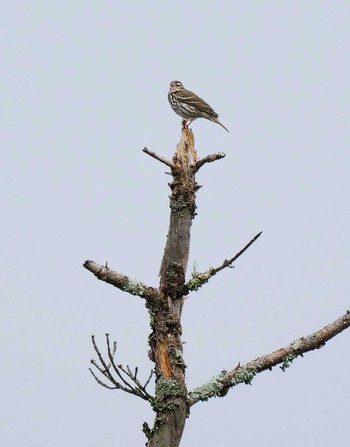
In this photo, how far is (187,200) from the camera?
631cm

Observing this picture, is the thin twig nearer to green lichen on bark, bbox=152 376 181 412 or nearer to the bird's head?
green lichen on bark, bbox=152 376 181 412

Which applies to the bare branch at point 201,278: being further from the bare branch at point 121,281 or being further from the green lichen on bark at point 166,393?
the green lichen on bark at point 166,393

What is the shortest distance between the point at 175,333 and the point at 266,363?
69 cm

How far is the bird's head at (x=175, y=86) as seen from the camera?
12.9 m

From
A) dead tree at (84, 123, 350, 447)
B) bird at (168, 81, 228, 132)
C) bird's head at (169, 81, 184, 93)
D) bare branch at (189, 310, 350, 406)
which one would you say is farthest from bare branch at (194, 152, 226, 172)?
bird's head at (169, 81, 184, 93)

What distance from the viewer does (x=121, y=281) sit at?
19.8 ft

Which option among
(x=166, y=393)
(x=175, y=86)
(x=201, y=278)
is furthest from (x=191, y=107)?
(x=166, y=393)

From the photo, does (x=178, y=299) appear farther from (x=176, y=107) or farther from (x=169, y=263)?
(x=176, y=107)

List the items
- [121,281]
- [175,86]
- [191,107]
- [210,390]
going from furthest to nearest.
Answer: [175,86], [191,107], [210,390], [121,281]

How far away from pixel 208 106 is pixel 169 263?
6.01 m

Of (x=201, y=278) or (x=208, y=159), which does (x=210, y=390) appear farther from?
(x=208, y=159)

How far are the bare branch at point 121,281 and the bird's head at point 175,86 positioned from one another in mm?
7116

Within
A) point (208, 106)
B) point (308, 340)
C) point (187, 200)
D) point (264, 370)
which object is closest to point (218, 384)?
point (264, 370)

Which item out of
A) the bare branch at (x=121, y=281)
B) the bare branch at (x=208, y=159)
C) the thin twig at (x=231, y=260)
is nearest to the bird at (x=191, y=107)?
the bare branch at (x=208, y=159)
